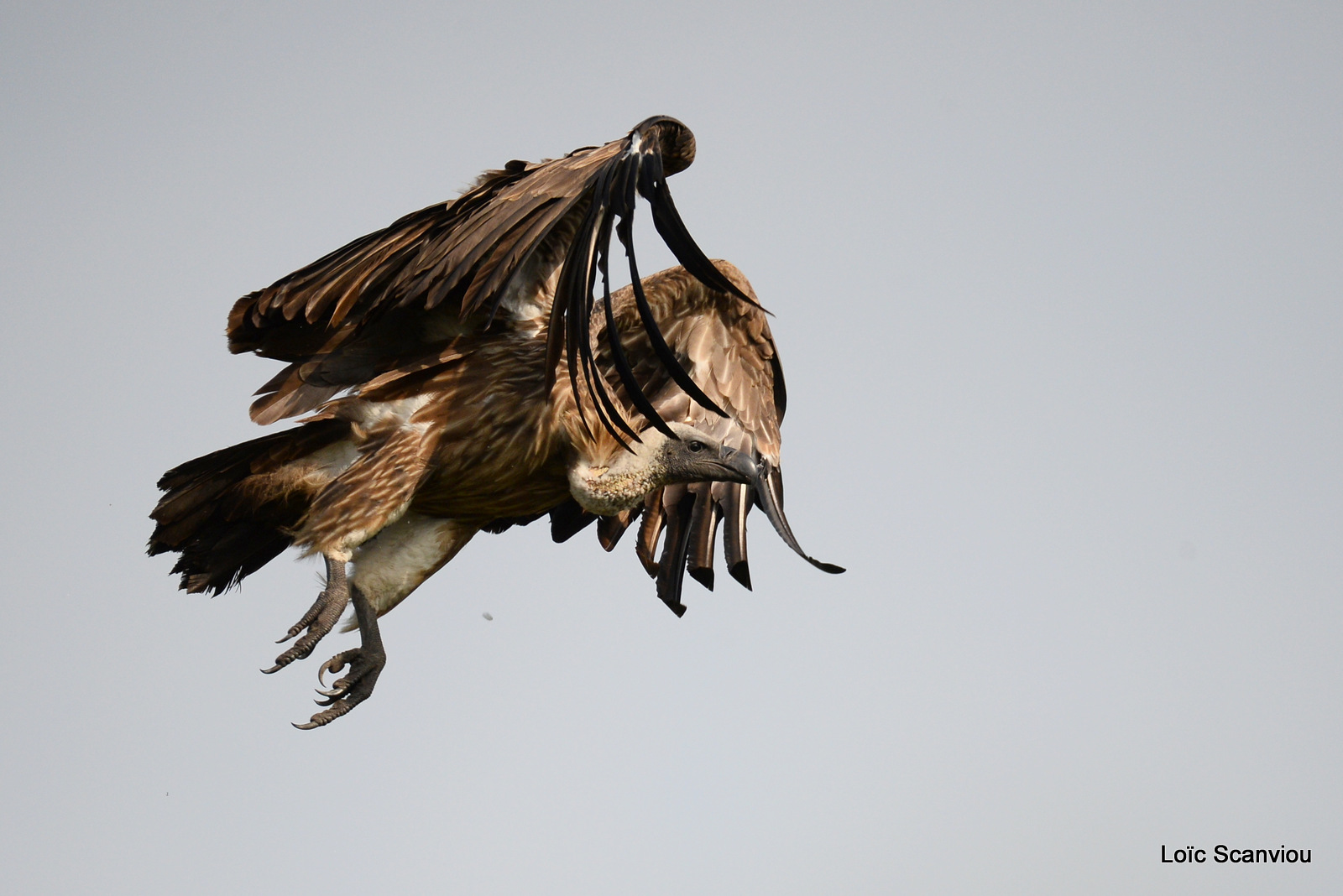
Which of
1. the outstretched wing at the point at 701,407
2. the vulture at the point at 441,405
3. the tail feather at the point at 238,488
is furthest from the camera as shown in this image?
the outstretched wing at the point at 701,407

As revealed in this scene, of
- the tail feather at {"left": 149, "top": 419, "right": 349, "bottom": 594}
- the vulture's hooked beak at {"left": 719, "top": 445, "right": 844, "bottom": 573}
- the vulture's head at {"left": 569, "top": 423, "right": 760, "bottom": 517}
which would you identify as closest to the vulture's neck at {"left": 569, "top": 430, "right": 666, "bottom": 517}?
the vulture's head at {"left": 569, "top": 423, "right": 760, "bottom": 517}

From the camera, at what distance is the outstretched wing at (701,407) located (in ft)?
22.7

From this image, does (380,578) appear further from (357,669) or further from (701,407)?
(701,407)

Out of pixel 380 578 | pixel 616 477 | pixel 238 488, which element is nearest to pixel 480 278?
pixel 616 477

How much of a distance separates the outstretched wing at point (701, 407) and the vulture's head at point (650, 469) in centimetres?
66

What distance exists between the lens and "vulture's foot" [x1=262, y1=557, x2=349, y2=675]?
562 centimetres

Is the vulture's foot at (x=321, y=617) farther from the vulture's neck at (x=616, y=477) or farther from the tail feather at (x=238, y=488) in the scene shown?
the vulture's neck at (x=616, y=477)

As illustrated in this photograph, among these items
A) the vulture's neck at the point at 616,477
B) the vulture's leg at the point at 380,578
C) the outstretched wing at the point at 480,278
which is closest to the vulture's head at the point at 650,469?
the vulture's neck at the point at 616,477

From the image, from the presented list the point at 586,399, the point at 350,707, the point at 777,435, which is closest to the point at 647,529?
the point at 777,435

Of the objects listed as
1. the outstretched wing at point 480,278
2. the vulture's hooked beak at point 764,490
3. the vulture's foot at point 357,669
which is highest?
the outstretched wing at point 480,278

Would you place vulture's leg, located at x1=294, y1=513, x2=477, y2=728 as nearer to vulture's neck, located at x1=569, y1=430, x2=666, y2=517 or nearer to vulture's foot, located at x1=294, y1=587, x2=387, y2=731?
vulture's foot, located at x1=294, y1=587, x2=387, y2=731

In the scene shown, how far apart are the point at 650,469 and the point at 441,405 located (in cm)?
80

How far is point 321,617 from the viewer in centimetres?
570

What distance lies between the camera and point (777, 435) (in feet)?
23.6
